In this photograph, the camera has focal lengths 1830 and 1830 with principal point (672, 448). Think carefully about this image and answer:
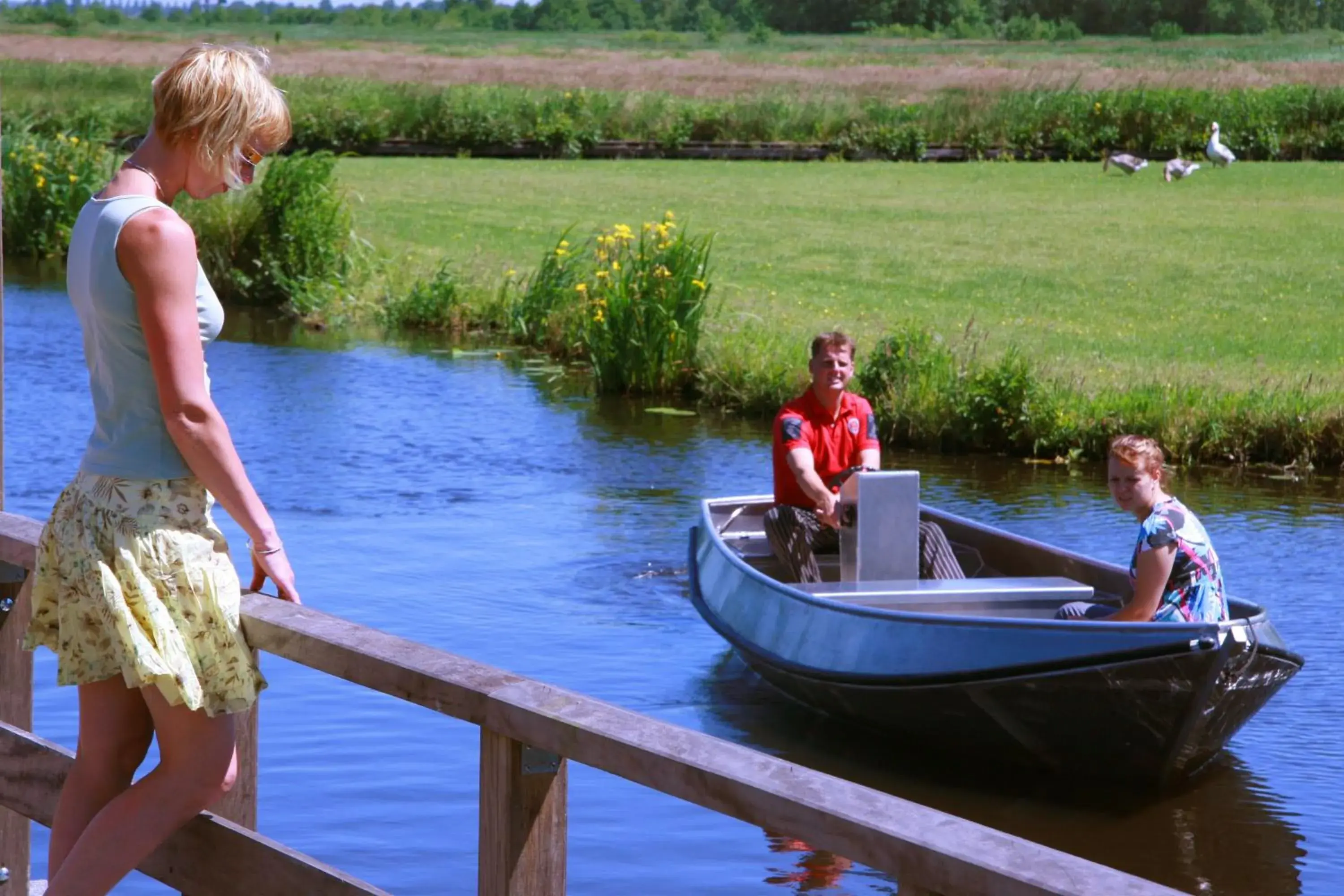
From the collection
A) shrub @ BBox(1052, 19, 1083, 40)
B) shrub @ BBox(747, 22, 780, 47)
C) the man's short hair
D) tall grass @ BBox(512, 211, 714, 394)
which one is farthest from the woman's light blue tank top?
shrub @ BBox(1052, 19, 1083, 40)

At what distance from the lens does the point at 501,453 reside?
14.2 metres

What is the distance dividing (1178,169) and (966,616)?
2987 centimetres

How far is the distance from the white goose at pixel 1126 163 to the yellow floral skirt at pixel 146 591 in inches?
1382

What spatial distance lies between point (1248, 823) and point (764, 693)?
2494 mm

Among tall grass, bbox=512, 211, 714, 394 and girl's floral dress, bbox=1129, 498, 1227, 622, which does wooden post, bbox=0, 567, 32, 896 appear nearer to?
girl's floral dress, bbox=1129, 498, 1227, 622

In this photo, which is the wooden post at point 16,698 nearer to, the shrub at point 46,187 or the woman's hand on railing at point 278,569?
the woman's hand on railing at point 278,569

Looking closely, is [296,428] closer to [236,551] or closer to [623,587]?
[236,551]

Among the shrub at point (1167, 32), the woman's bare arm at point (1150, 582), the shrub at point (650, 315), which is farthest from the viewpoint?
the shrub at point (1167, 32)

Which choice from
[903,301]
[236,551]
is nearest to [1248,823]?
[236,551]

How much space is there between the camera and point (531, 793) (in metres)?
2.66

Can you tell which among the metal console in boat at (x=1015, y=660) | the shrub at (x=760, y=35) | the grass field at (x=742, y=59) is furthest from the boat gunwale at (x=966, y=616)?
the shrub at (x=760, y=35)

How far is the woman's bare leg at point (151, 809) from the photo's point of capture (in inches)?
111

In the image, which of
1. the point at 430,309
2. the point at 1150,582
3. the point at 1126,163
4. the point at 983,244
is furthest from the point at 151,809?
the point at 1126,163

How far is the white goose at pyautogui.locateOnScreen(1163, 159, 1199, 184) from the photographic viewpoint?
115 feet
